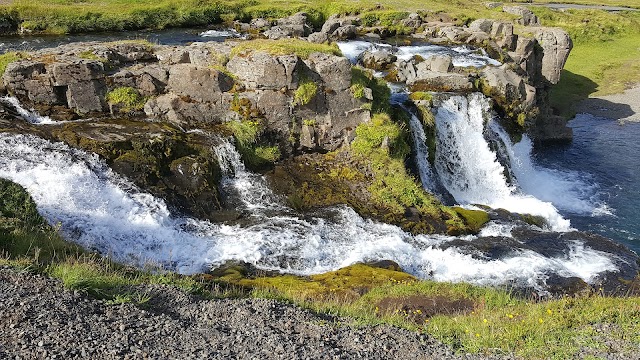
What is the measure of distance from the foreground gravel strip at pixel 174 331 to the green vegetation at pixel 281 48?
15475 mm

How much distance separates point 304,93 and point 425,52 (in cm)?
1937

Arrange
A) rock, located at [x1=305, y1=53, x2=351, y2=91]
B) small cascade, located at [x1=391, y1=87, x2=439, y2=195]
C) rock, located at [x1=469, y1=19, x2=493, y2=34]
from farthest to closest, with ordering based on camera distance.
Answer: rock, located at [x1=469, y1=19, x2=493, y2=34], small cascade, located at [x1=391, y1=87, x2=439, y2=195], rock, located at [x1=305, y1=53, x2=351, y2=91]

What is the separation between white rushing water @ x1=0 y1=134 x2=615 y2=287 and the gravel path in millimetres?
30837

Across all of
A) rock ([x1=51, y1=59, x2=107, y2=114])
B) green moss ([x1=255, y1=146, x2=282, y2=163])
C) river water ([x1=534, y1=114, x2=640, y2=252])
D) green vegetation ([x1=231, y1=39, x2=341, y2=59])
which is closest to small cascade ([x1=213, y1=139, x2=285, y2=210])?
green moss ([x1=255, y1=146, x2=282, y2=163])

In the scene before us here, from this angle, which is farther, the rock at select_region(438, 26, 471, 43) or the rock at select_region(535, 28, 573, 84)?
the rock at select_region(535, 28, 573, 84)

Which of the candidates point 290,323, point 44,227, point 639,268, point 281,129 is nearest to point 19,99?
point 44,227

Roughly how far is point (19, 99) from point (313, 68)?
1311 cm

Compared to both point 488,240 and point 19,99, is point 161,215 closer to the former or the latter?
point 19,99

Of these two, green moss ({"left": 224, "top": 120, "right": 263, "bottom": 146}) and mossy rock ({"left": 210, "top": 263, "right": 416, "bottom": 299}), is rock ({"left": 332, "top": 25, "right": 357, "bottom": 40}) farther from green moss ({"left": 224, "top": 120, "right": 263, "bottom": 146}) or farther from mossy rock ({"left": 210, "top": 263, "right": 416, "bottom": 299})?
mossy rock ({"left": 210, "top": 263, "right": 416, "bottom": 299})

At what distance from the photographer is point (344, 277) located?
17.4 m

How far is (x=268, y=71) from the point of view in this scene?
24141mm

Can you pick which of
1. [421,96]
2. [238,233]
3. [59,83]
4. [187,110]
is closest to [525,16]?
[421,96]

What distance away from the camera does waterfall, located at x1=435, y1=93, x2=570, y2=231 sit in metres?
28.6

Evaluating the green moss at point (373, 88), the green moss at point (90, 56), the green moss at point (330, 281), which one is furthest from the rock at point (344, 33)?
the green moss at point (330, 281)
